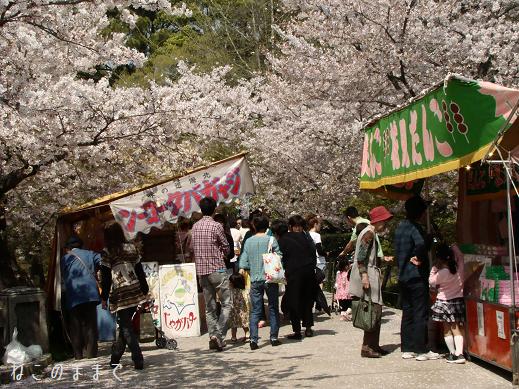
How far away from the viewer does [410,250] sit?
27.4 feet

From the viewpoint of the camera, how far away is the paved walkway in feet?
24.2

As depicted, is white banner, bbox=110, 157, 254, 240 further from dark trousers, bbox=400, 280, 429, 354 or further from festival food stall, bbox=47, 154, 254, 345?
dark trousers, bbox=400, 280, 429, 354

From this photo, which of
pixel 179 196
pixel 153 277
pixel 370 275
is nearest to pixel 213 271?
pixel 153 277

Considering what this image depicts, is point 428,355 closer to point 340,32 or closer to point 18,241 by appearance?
point 340,32

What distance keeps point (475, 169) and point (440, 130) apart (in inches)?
70.7

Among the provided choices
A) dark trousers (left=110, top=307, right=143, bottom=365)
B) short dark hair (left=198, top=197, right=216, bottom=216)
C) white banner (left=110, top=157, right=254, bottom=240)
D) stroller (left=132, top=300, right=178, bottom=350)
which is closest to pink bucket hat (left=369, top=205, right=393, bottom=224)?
short dark hair (left=198, top=197, right=216, bottom=216)

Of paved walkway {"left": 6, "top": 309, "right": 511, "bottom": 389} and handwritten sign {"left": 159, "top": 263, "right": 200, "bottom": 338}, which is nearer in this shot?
paved walkway {"left": 6, "top": 309, "right": 511, "bottom": 389}

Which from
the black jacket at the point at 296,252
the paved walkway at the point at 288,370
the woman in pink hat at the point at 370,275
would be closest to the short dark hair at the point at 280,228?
the black jacket at the point at 296,252

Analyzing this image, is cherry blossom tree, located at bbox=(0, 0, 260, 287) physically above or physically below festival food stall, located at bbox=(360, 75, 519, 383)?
above

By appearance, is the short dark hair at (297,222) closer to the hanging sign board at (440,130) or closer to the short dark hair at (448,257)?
the hanging sign board at (440,130)

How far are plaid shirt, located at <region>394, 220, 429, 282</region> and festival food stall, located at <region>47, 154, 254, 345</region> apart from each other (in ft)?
12.7

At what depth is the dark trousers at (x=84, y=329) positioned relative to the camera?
10.1 meters

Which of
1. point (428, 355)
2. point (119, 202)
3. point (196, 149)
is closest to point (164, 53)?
point (196, 149)

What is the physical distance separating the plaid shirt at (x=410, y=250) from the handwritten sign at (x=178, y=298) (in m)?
3.87
